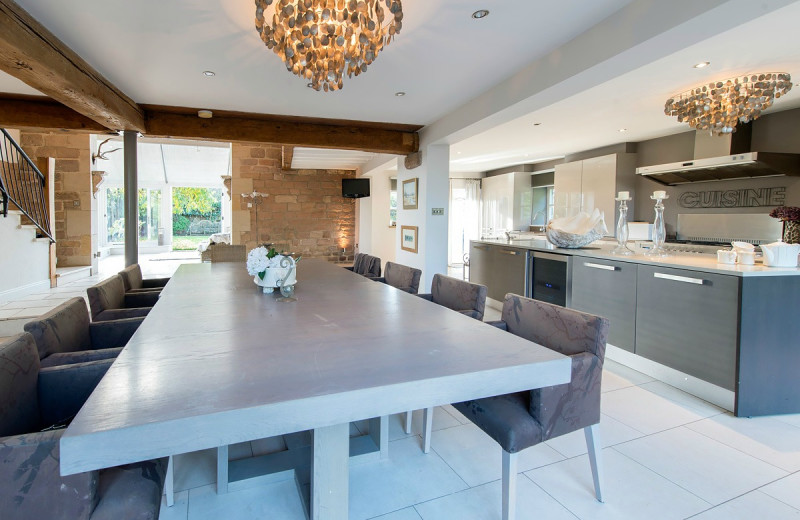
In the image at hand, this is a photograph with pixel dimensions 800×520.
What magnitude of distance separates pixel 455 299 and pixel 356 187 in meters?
6.33

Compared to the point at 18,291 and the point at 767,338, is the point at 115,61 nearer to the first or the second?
the point at 18,291

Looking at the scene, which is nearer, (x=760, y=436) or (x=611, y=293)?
(x=760, y=436)

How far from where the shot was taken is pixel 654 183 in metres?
6.06

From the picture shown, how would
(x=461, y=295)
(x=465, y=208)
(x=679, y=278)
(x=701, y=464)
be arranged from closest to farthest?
(x=701, y=464) < (x=461, y=295) < (x=679, y=278) < (x=465, y=208)

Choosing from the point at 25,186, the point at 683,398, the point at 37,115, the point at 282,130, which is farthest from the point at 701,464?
the point at 25,186

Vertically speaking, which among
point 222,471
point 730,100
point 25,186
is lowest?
point 222,471

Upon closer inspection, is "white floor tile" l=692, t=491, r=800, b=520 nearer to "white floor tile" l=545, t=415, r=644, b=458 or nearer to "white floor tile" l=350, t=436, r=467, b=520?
"white floor tile" l=545, t=415, r=644, b=458

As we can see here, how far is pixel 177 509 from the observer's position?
165cm

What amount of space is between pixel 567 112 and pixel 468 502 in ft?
13.8

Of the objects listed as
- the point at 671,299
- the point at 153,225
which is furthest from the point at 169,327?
the point at 153,225

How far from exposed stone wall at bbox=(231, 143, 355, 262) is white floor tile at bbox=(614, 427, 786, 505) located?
674 centimetres

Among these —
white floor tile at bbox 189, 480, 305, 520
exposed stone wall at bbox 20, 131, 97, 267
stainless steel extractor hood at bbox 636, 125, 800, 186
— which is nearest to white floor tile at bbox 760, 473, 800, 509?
white floor tile at bbox 189, 480, 305, 520

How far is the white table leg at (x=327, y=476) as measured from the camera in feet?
3.88

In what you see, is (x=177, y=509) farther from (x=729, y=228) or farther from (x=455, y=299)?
(x=729, y=228)
